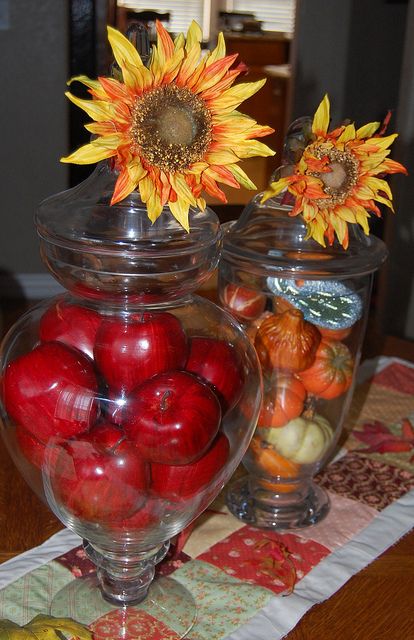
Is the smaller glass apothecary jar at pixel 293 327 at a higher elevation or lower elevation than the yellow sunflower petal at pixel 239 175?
lower

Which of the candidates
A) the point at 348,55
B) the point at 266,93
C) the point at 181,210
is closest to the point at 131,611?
the point at 181,210

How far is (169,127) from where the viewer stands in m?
0.57

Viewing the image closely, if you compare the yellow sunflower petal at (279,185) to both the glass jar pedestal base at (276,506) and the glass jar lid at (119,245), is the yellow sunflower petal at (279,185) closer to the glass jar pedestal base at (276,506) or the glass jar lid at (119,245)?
A: the glass jar lid at (119,245)

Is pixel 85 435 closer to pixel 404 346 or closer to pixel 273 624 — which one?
pixel 273 624

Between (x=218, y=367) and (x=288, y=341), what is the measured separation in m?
0.14

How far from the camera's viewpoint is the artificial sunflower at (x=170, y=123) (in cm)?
56

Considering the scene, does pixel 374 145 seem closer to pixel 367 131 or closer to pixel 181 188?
pixel 367 131

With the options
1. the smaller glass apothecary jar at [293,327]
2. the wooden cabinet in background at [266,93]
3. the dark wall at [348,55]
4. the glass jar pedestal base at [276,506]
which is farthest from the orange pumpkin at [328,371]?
the wooden cabinet in background at [266,93]

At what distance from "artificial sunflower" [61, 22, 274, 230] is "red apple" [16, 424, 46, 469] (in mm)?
196

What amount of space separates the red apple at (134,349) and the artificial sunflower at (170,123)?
0.08m

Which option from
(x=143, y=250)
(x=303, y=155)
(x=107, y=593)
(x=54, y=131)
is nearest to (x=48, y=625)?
(x=107, y=593)

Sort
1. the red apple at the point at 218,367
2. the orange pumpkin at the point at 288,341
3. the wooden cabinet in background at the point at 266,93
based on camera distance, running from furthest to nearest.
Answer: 1. the wooden cabinet in background at the point at 266,93
2. the orange pumpkin at the point at 288,341
3. the red apple at the point at 218,367

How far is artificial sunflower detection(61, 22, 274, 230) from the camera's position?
56 cm

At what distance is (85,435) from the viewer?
590 millimetres
